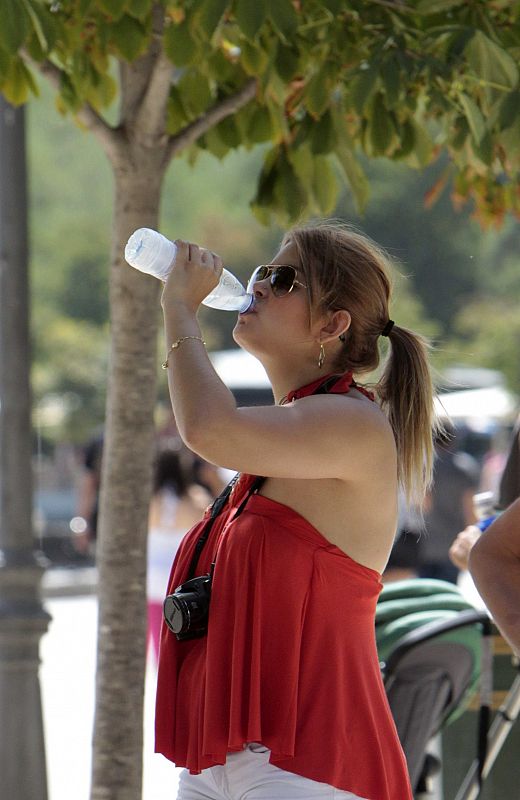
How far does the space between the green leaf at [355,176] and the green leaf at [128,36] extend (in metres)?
0.71

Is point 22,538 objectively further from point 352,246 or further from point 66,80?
point 352,246

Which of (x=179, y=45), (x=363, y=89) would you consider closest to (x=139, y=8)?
(x=179, y=45)

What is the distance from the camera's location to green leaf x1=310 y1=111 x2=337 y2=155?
356cm

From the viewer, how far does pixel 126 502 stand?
3580 mm

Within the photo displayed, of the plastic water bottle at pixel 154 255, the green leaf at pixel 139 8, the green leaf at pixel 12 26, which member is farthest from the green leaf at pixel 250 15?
the plastic water bottle at pixel 154 255

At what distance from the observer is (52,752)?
6.66 meters

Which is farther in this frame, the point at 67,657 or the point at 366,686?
the point at 67,657

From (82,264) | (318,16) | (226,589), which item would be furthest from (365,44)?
(82,264)

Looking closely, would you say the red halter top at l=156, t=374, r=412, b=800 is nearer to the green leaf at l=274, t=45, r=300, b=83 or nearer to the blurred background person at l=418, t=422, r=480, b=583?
the green leaf at l=274, t=45, r=300, b=83

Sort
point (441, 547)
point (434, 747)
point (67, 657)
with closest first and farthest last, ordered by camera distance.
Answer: point (434, 747) < point (441, 547) < point (67, 657)

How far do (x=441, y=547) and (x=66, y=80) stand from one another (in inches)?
213

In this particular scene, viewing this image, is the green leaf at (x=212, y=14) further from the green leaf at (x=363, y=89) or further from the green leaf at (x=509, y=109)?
the green leaf at (x=509, y=109)

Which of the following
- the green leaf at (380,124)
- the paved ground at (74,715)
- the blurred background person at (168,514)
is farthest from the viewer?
the blurred background person at (168,514)

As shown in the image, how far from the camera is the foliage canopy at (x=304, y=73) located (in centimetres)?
301
